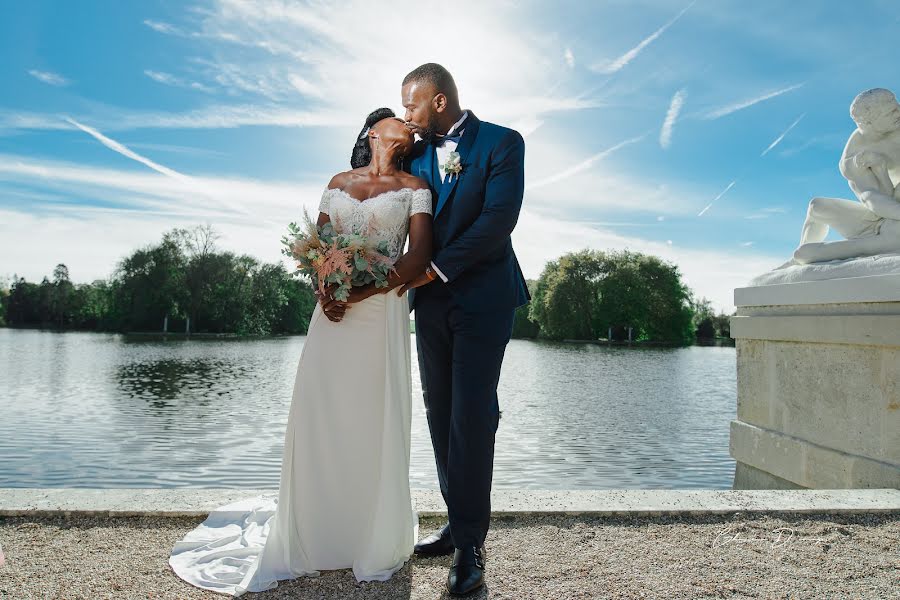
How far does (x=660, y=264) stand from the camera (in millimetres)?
62938

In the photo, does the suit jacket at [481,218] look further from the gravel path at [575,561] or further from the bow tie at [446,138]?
the gravel path at [575,561]

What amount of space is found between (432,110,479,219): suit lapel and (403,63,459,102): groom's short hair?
167 mm

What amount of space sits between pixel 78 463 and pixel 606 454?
7139 mm

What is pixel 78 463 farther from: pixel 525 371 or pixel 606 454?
pixel 525 371

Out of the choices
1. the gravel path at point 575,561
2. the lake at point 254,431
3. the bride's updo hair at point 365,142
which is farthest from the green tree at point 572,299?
the bride's updo hair at point 365,142

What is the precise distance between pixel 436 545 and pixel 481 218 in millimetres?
1657

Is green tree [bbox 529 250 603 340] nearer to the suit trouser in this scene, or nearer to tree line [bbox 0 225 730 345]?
tree line [bbox 0 225 730 345]

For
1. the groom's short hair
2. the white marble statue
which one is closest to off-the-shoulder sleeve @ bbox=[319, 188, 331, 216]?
the groom's short hair

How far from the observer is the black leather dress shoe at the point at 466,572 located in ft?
9.32

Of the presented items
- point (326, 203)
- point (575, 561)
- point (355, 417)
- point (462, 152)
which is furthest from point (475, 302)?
point (575, 561)

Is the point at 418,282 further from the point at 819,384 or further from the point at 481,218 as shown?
the point at 819,384

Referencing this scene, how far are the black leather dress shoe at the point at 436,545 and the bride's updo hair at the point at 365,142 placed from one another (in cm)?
190

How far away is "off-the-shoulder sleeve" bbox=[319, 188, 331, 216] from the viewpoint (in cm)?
336

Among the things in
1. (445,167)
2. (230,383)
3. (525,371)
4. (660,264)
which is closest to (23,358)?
(230,383)
